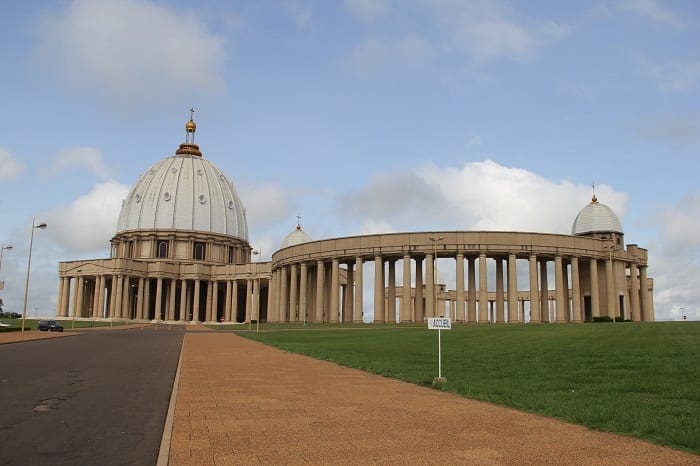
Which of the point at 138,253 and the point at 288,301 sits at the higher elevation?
the point at 138,253

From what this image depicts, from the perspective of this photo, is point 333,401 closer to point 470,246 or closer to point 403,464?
point 403,464

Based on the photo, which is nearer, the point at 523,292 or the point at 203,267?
the point at 523,292

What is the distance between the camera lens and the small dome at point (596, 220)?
3388 inches

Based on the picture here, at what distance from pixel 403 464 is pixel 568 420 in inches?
171

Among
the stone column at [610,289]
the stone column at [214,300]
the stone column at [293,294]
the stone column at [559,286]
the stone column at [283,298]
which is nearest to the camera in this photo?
the stone column at [559,286]

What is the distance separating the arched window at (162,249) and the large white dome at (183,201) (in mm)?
3187

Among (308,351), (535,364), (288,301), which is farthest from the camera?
(288,301)

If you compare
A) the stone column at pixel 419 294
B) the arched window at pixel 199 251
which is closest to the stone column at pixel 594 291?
the stone column at pixel 419 294

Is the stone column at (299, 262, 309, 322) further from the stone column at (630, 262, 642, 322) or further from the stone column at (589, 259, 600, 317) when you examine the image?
the stone column at (630, 262, 642, 322)

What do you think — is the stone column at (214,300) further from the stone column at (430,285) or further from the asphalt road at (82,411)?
the asphalt road at (82,411)

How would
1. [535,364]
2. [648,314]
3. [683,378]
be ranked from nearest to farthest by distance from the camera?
1. [683,378]
2. [535,364]
3. [648,314]

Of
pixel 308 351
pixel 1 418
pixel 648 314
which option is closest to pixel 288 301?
pixel 648 314

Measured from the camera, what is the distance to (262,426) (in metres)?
10.5

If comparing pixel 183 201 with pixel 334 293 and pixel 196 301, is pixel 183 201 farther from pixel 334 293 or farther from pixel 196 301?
pixel 334 293
